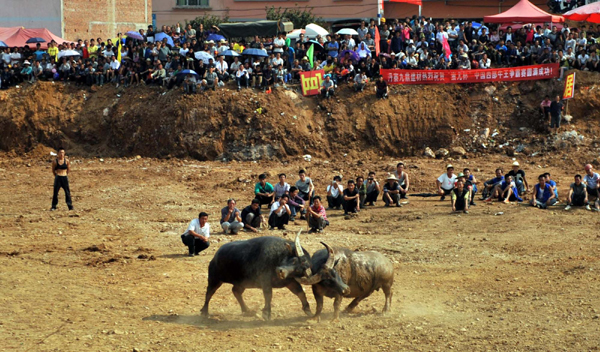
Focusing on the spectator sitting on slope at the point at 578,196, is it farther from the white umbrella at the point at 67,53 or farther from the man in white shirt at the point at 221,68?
the white umbrella at the point at 67,53

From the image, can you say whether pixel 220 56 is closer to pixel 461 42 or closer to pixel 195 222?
pixel 461 42

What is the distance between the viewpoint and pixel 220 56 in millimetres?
30391

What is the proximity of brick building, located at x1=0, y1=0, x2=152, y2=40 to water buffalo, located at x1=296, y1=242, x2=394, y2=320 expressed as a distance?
116 ft

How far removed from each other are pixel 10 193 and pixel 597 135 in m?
21.6

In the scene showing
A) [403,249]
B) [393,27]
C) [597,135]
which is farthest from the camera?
[393,27]

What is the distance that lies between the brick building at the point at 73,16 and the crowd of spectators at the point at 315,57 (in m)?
10.1

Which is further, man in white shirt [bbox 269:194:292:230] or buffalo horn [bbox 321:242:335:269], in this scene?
man in white shirt [bbox 269:194:292:230]

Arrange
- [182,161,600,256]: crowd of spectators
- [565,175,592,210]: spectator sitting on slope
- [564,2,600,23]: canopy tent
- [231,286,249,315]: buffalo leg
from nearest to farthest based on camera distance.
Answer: [231,286,249,315]: buffalo leg, [182,161,600,256]: crowd of spectators, [565,175,592,210]: spectator sitting on slope, [564,2,600,23]: canopy tent

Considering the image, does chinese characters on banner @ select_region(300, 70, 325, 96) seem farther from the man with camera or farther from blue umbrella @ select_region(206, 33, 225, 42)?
the man with camera

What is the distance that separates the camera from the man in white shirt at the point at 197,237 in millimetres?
16188

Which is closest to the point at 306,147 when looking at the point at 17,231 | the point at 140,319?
the point at 17,231

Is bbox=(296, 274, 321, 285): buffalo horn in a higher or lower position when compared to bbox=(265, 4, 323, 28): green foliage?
lower

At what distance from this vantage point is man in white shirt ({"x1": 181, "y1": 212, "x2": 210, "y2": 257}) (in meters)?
16.2

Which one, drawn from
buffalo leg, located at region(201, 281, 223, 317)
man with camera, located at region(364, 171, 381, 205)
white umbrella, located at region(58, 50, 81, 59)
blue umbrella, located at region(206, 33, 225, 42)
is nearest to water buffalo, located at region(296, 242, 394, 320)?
buffalo leg, located at region(201, 281, 223, 317)
